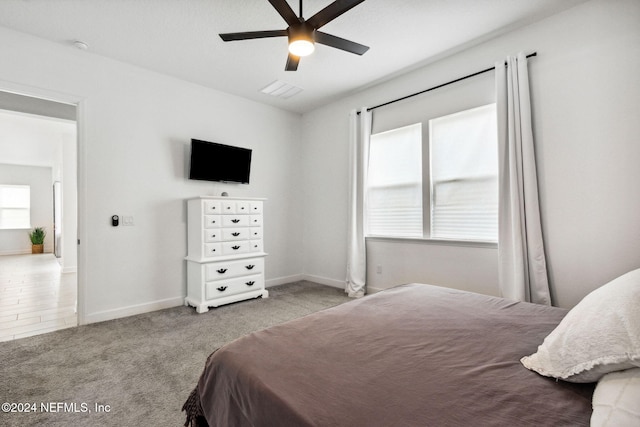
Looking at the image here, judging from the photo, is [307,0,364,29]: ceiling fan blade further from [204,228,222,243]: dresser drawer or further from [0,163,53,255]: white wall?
[0,163,53,255]: white wall

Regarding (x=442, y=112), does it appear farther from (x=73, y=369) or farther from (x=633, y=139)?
(x=73, y=369)

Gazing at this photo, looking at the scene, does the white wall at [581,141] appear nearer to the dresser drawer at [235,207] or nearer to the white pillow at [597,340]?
the white pillow at [597,340]

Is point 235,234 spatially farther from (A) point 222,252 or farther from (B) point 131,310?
(B) point 131,310

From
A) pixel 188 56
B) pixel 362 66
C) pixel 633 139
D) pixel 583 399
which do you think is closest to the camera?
pixel 583 399

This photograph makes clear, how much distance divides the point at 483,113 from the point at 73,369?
4153 millimetres

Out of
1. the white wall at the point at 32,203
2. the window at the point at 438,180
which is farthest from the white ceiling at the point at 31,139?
the window at the point at 438,180

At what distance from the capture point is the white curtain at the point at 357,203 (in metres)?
3.97

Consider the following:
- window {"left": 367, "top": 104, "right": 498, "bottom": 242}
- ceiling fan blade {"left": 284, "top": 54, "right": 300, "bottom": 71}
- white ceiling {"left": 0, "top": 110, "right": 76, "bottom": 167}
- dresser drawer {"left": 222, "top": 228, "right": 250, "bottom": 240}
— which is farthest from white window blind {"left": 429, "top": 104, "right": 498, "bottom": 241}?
white ceiling {"left": 0, "top": 110, "right": 76, "bottom": 167}

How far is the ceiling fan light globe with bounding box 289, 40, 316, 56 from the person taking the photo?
2.09m

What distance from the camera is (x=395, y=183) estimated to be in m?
3.80

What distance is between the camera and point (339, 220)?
4.46m

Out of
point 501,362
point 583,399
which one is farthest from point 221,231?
point 583,399

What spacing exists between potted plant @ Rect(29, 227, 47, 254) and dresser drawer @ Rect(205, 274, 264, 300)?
8494 mm

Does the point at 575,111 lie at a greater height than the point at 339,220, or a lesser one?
greater
